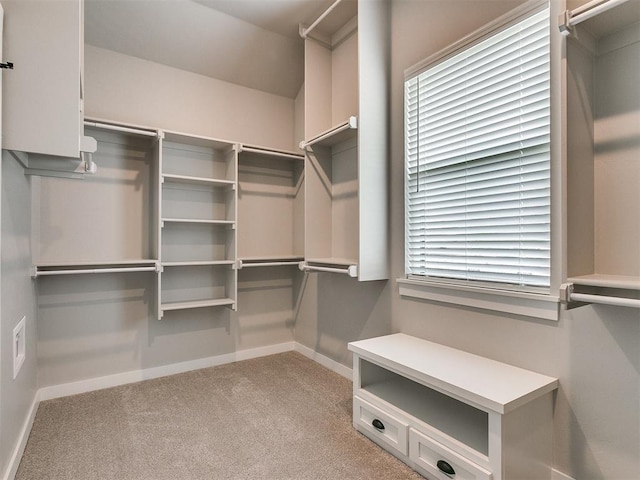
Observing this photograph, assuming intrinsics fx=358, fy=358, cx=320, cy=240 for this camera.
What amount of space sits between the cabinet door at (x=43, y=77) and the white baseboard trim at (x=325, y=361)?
7.51 ft

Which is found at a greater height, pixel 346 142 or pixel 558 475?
pixel 346 142

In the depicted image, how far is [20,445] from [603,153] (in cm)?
300

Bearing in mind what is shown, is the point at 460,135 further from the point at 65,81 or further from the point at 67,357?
the point at 67,357

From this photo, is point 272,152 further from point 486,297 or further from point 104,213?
point 486,297

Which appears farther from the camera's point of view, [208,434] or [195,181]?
[195,181]

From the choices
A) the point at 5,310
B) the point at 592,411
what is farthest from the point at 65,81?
the point at 592,411

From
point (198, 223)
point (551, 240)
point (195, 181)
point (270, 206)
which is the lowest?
point (551, 240)

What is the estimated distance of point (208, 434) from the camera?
2037 millimetres

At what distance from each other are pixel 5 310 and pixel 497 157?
2397mm

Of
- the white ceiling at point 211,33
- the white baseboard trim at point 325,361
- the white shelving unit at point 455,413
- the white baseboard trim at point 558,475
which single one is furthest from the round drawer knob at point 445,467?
the white ceiling at point 211,33

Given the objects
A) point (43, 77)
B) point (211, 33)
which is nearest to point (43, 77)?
point (43, 77)

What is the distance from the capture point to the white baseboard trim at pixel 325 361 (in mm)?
2829

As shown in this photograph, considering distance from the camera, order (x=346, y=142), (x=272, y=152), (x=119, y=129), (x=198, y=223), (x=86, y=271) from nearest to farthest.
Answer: (x=86, y=271) → (x=119, y=129) → (x=346, y=142) → (x=198, y=223) → (x=272, y=152)

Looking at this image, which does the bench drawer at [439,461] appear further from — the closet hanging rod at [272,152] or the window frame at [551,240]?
the closet hanging rod at [272,152]
